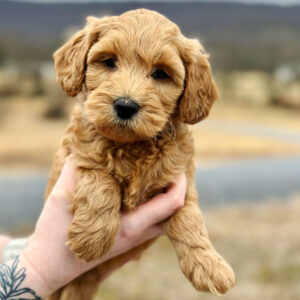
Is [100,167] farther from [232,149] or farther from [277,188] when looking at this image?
[232,149]

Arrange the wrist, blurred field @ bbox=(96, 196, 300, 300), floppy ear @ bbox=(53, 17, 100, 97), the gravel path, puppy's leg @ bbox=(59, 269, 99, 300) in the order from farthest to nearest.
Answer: the gravel path < blurred field @ bbox=(96, 196, 300, 300) < puppy's leg @ bbox=(59, 269, 99, 300) < floppy ear @ bbox=(53, 17, 100, 97) < the wrist

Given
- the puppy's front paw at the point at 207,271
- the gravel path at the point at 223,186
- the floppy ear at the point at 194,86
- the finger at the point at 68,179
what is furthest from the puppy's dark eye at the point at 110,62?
the gravel path at the point at 223,186

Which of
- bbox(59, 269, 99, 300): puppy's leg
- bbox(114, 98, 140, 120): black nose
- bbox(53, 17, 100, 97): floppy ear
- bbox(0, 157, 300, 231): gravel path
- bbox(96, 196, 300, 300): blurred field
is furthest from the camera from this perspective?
bbox(0, 157, 300, 231): gravel path

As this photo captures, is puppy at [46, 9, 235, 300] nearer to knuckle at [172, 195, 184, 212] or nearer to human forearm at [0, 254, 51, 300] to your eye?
knuckle at [172, 195, 184, 212]

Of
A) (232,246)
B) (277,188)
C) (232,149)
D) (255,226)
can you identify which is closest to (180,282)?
(232,246)

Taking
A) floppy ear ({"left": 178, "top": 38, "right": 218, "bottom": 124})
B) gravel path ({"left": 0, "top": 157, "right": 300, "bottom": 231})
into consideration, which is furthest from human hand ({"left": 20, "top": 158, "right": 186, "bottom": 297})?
gravel path ({"left": 0, "top": 157, "right": 300, "bottom": 231})
